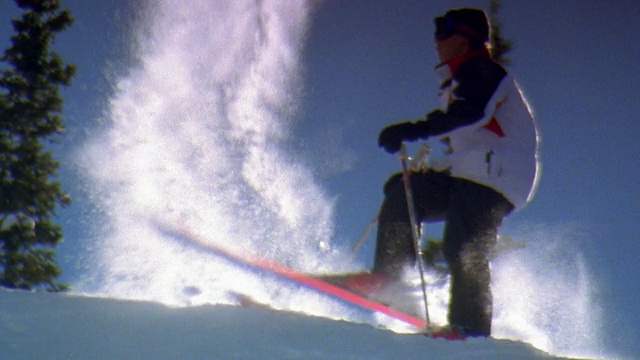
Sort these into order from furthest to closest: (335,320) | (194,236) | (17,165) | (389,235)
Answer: (17,165), (194,236), (389,235), (335,320)

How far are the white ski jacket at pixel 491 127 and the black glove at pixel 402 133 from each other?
0.23ft

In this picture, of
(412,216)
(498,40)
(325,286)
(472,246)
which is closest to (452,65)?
(412,216)

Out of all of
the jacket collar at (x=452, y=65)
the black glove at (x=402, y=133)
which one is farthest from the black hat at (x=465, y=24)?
the black glove at (x=402, y=133)

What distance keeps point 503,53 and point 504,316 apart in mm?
9121

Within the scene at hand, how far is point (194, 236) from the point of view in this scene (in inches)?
250

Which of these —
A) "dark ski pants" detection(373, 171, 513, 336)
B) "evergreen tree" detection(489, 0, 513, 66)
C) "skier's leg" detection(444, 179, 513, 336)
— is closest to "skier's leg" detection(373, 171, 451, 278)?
"dark ski pants" detection(373, 171, 513, 336)

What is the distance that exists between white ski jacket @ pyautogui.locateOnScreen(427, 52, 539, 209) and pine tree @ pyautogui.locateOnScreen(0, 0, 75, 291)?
41.0ft

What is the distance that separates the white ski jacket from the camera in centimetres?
337

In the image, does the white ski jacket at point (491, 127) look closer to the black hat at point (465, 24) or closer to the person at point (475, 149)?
the person at point (475, 149)

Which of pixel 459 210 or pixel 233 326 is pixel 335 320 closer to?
pixel 233 326

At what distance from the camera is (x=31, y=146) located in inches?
594

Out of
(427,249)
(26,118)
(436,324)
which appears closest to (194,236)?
(436,324)

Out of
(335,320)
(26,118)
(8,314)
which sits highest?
(26,118)

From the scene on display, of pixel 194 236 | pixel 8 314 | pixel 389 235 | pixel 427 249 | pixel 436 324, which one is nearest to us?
pixel 8 314
